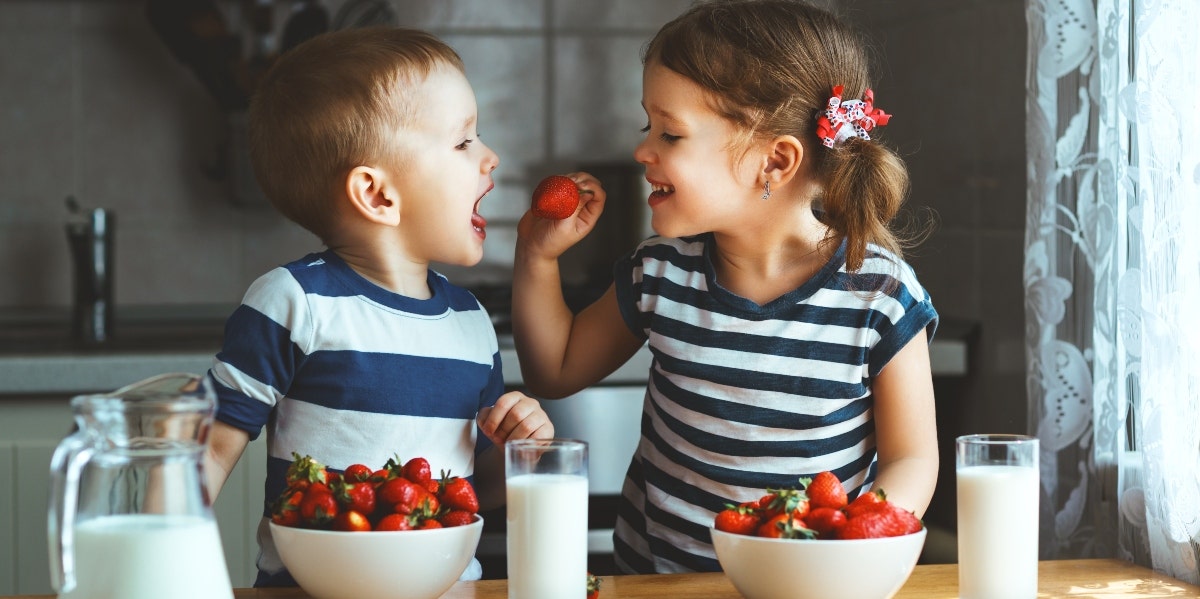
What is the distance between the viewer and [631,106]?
259 cm

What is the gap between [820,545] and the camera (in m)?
0.85

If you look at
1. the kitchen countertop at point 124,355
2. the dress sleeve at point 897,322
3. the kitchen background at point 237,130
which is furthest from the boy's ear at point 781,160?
the kitchen background at point 237,130

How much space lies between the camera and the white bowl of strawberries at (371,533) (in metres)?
0.87

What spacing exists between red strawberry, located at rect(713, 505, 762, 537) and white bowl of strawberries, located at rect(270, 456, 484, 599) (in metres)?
0.18

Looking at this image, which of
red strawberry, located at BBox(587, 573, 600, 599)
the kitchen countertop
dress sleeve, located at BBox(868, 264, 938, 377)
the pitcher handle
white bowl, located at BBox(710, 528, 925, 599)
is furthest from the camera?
the kitchen countertop

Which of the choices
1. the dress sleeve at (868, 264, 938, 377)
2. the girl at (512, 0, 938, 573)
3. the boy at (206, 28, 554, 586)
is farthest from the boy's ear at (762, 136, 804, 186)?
the boy at (206, 28, 554, 586)

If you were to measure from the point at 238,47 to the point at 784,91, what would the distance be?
142 centimetres

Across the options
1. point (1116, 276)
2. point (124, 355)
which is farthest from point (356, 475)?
point (124, 355)

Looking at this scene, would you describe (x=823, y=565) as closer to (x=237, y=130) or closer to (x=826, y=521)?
(x=826, y=521)

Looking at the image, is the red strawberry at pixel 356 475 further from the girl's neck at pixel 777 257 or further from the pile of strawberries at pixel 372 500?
the girl's neck at pixel 777 257

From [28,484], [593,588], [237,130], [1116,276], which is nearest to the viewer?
[593,588]

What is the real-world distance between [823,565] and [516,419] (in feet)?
1.16

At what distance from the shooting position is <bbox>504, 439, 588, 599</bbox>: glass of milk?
34.8 inches

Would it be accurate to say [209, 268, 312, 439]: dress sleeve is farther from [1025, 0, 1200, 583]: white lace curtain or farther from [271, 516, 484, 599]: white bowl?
[1025, 0, 1200, 583]: white lace curtain
